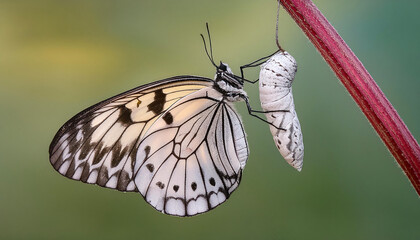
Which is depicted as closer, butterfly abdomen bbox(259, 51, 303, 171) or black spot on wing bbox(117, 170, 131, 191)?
butterfly abdomen bbox(259, 51, 303, 171)

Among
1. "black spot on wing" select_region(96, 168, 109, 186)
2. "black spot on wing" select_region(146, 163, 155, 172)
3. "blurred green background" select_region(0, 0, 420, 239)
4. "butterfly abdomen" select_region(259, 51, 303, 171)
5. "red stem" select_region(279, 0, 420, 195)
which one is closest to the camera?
"red stem" select_region(279, 0, 420, 195)

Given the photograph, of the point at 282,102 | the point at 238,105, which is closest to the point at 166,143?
the point at 282,102

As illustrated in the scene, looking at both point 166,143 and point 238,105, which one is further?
point 238,105

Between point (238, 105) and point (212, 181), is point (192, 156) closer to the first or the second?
point (212, 181)

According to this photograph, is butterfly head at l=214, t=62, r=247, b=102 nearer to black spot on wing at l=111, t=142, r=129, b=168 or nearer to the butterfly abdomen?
the butterfly abdomen

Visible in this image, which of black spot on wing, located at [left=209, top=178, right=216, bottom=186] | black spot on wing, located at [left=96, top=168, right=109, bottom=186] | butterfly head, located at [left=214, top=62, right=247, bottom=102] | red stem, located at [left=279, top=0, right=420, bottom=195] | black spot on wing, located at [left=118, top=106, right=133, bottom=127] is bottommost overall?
red stem, located at [left=279, top=0, right=420, bottom=195]

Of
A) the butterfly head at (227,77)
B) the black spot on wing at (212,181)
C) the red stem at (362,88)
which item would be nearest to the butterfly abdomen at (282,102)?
the butterfly head at (227,77)

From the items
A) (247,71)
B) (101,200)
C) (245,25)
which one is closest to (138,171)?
(247,71)

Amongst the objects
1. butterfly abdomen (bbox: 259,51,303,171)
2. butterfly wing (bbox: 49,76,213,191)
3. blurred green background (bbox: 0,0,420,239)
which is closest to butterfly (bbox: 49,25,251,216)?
butterfly wing (bbox: 49,76,213,191)
